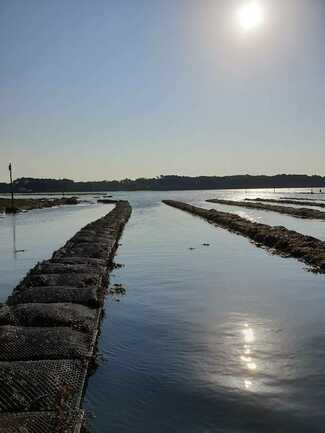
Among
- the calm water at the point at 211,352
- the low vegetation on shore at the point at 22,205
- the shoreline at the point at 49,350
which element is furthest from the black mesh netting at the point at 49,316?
the low vegetation on shore at the point at 22,205

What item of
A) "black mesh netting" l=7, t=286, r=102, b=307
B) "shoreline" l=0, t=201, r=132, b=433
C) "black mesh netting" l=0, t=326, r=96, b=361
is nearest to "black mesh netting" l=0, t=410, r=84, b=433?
"shoreline" l=0, t=201, r=132, b=433

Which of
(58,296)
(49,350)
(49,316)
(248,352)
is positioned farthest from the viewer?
(58,296)

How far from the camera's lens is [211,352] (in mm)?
8234

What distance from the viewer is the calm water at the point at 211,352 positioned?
599cm

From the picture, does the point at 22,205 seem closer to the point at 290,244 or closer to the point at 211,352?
the point at 290,244

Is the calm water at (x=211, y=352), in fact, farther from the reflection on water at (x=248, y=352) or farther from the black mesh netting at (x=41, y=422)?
the black mesh netting at (x=41, y=422)

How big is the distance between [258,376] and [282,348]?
1459 mm

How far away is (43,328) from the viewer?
829 centimetres

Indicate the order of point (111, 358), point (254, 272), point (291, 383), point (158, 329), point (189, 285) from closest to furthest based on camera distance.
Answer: point (291, 383) < point (111, 358) < point (158, 329) < point (189, 285) < point (254, 272)

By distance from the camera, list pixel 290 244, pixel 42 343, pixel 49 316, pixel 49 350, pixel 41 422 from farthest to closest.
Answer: pixel 290 244 → pixel 49 316 → pixel 42 343 → pixel 49 350 → pixel 41 422

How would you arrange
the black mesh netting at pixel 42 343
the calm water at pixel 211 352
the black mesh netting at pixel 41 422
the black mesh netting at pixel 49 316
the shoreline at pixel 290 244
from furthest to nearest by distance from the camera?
the shoreline at pixel 290 244 < the black mesh netting at pixel 49 316 < the black mesh netting at pixel 42 343 < the calm water at pixel 211 352 < the black mesh netting at pixel 41 422

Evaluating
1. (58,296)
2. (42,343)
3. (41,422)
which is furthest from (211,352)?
(58,296)

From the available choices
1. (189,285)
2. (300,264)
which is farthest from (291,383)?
(300,264)

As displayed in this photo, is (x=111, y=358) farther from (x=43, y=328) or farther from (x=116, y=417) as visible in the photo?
(x=116, y=417)
